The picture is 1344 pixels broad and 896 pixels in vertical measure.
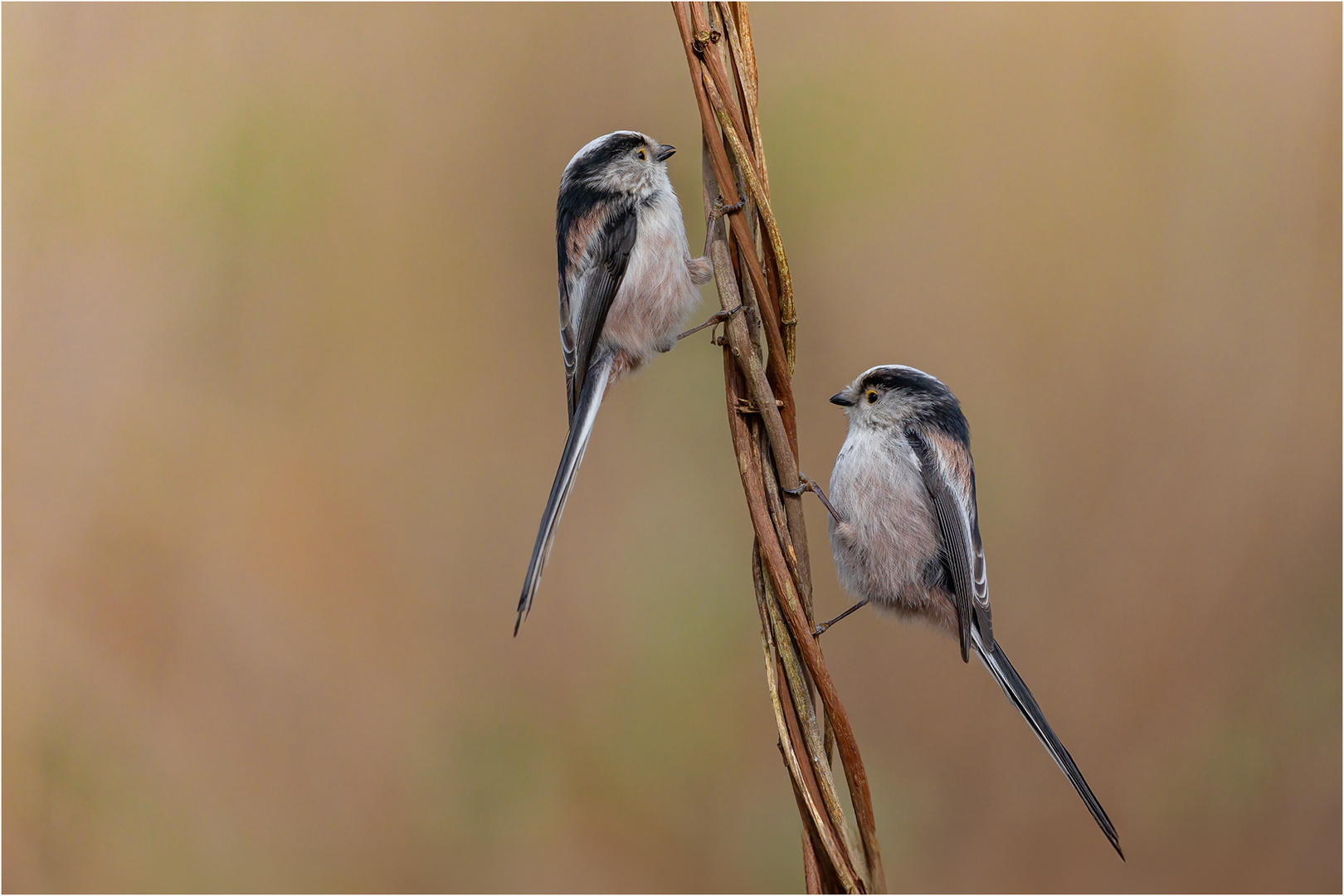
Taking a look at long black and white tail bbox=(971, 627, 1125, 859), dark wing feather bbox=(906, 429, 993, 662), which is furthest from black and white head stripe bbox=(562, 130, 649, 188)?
long black and white tail bbox=(971, 627, 1125, 859)

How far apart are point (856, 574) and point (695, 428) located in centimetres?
54

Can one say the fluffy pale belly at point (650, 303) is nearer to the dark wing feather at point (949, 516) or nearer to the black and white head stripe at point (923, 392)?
the black and white head stripe at point (923, 392)

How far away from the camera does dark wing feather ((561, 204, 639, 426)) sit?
1.32 meters

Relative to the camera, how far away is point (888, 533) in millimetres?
1277

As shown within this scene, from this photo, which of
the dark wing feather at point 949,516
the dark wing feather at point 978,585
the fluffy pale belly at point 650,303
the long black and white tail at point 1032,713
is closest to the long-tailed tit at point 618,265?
the fluffy pale belly at point 650,303

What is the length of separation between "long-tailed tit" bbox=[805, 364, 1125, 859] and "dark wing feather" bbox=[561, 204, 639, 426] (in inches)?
16.0

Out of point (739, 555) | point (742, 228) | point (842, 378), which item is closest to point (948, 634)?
point (739, 555)

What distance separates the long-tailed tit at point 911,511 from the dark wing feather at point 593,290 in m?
0.41

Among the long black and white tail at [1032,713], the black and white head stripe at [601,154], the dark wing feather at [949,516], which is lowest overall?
the long black and white tail at [1032,713]

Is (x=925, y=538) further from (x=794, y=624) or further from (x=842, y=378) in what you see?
(x=794, y=624)

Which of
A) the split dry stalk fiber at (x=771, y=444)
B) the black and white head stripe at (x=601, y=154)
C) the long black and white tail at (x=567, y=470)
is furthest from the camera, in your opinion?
the black and white head stripe at (x=601, y=154)

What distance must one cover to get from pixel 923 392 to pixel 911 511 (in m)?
0.19

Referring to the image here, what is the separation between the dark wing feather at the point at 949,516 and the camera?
1.28 meters

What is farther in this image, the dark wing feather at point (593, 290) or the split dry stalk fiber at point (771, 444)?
the dark wing feather at point (593, 290)
